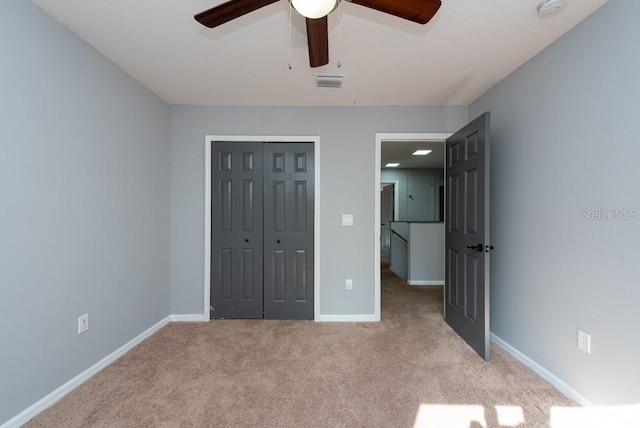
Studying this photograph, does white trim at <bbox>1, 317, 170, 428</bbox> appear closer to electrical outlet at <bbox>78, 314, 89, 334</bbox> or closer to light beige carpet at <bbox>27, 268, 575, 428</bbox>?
light beige carpet at <bbox>27, 268, 575, 428</bbox>

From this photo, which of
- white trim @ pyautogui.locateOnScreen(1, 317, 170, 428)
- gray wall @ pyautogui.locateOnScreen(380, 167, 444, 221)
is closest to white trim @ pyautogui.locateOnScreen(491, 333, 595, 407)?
white trim @ pyautogui.locateOnScreen(1, 317, 170, 428)

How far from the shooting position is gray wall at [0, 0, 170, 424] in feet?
5.00

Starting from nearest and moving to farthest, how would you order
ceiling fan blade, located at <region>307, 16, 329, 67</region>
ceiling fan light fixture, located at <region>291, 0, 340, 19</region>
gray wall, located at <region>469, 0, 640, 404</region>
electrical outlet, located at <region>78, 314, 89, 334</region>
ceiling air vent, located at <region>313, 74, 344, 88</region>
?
ceiling fan light fixture, located at <region>291, 0, 340, 19</region>
ceiling fan blade, located at <region>307, 16, 329, 67</region>
gray wall, located at <region>469, 0, 640, 404</region>
electrical outlet, located at <region>78, 314, 89, 334</region>
ceiling air vent, located at <region>313, 74, 344, 88</region>

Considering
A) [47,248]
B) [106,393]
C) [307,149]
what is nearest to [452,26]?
[307,149]

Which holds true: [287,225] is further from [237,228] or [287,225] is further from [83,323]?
[83,323]

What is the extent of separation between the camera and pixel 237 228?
3.15m

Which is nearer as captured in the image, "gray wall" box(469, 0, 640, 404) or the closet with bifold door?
"gray wall" box(469, 0, 640, 404)

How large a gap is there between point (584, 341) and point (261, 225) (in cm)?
274

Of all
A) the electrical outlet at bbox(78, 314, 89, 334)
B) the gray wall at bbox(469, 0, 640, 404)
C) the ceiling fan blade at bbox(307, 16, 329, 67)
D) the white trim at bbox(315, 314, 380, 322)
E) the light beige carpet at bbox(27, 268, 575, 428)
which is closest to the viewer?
the ceiling fan blade at bbox(307, 16, 329, 67)

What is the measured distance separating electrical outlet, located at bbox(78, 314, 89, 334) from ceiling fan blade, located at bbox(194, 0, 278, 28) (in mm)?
2048

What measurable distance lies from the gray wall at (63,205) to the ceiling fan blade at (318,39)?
160 cm

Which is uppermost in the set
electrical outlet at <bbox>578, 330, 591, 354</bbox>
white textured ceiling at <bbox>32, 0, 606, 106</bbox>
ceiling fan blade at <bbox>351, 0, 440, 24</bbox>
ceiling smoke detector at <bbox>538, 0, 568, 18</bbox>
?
white textured ceiling at <bbox>32, 0, 606, 106</bbox>

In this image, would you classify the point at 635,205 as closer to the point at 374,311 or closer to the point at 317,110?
the point at 374,311

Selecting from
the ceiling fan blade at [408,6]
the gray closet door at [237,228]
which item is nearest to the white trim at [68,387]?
the gray closet door at [237,228]
